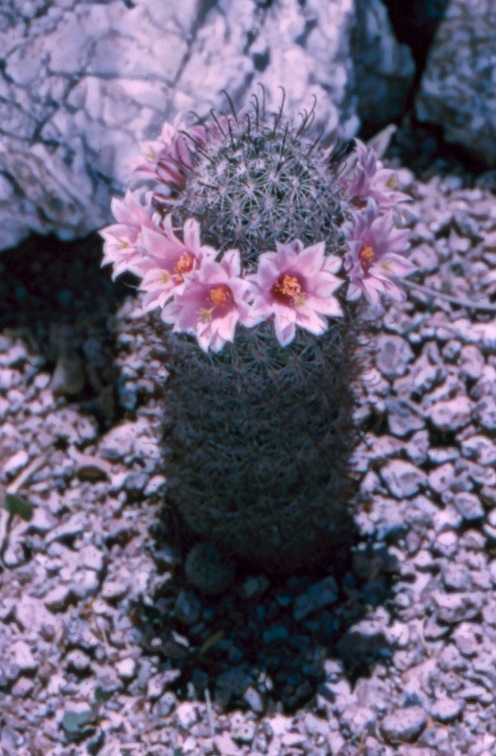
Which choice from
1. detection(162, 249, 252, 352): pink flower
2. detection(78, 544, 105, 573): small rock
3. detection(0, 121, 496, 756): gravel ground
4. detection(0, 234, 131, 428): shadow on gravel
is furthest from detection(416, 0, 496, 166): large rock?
detection(78, 544, 105, 573): small rock

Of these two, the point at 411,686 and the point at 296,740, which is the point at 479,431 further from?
the point at 296,740

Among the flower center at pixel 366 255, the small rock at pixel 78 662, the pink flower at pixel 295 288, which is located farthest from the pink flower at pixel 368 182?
the small rock at pixel 78 662

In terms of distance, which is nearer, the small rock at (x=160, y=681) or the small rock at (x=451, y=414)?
the small rock at (x=160, y=681)

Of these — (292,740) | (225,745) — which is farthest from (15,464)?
(292,740)

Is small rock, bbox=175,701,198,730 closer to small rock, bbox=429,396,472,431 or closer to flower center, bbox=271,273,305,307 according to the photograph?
small rock, bbox=429,396,472,431

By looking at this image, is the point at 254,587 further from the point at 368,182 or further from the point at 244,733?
the point at 368,182

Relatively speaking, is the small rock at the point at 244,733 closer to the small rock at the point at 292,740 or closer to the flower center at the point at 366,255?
the small rock at the point at 292,740
